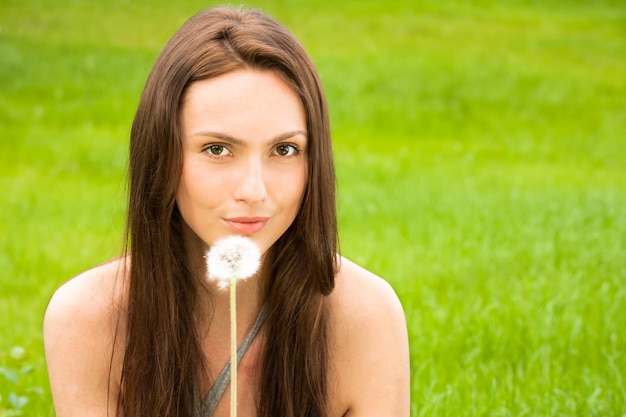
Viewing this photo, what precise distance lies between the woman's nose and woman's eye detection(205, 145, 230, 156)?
0.05 metres

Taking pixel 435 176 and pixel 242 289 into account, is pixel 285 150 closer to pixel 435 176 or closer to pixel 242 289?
pixel 242 289

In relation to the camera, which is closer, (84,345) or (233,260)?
(233,260)

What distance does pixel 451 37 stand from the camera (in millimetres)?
17125

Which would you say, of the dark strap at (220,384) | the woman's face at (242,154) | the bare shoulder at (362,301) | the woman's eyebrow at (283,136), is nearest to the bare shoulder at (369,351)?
the bare shoulder at (362,301)

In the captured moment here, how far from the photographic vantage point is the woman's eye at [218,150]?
76.2 inches

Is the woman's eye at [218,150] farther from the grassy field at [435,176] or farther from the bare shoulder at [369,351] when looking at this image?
the grassy field at [435,176]

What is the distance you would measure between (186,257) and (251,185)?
1.43 ft

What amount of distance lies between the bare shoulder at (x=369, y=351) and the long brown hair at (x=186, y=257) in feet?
0.14

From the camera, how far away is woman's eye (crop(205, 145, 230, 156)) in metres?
1.93

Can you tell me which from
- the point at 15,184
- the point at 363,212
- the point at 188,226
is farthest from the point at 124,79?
the point at 188,226

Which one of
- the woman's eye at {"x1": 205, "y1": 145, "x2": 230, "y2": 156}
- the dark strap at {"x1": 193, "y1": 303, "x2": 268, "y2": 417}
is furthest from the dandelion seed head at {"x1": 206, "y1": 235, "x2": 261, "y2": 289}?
the dark strap at {"x1": 193, "y1": 303, "x2": 268, "y2": 417}

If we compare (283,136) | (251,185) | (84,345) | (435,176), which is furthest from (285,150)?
(435,176)

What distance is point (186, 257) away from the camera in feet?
7.31

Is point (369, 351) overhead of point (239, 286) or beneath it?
beneath
